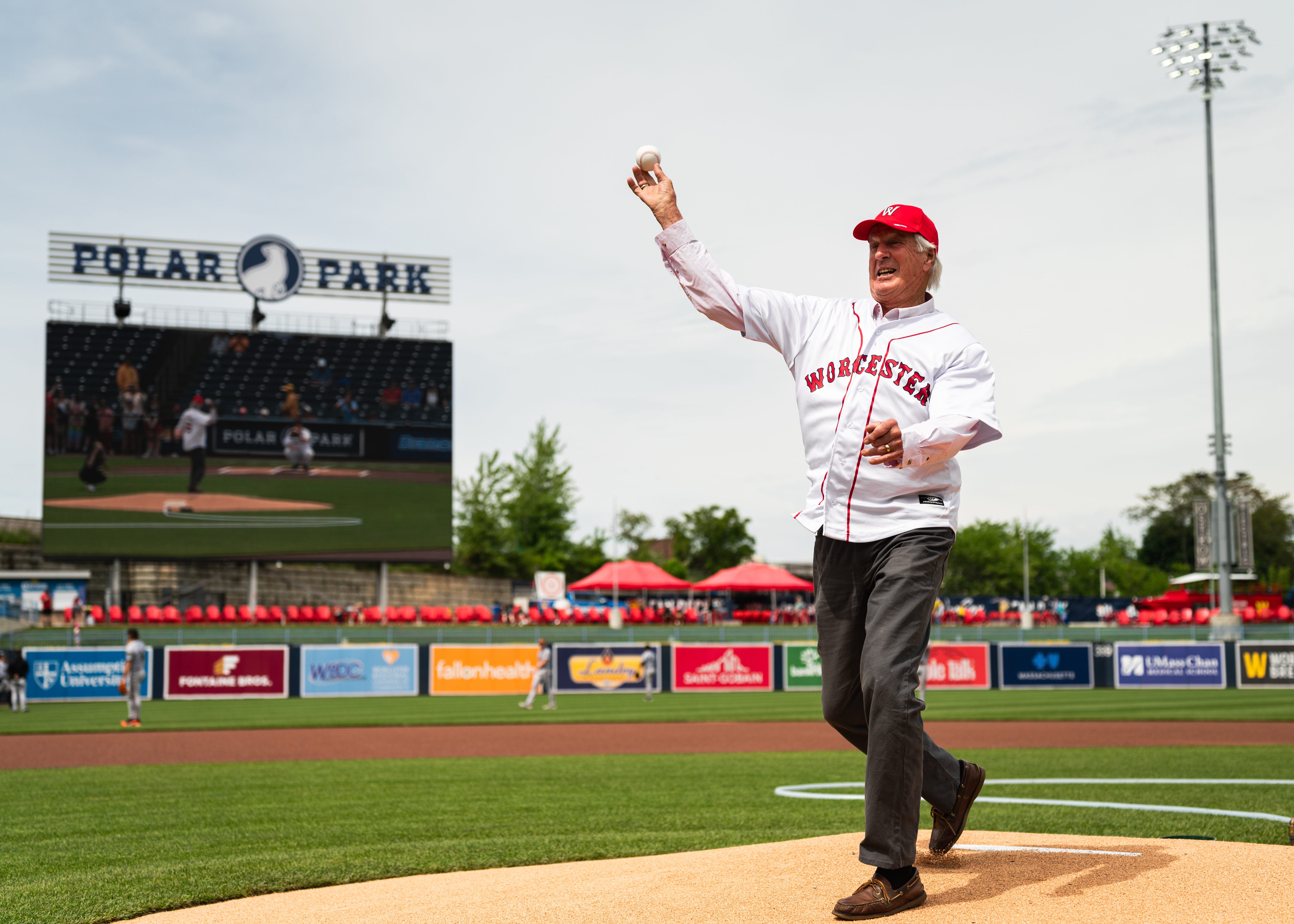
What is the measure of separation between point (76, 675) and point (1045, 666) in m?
24.5

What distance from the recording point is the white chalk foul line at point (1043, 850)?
468 centimetres

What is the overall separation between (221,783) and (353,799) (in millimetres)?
2316

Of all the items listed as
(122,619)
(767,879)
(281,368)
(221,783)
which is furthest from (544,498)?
(767,879)

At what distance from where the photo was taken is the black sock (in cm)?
388

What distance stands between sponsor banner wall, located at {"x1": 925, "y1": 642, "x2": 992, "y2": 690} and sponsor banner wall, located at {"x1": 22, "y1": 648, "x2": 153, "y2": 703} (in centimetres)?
1969

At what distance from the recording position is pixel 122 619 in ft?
145

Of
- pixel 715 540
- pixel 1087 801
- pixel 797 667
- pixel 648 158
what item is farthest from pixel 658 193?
pixel 715 540

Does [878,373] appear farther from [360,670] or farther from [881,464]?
[360,670]

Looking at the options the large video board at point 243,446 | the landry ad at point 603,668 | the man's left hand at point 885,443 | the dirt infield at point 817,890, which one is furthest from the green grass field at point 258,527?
the man's left hand at point 885,443

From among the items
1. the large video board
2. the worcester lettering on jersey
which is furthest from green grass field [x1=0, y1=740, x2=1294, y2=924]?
the large video board

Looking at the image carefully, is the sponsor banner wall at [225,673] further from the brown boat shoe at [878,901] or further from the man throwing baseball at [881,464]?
the brown boat shoe at [878,901]

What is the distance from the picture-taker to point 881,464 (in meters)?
3.73

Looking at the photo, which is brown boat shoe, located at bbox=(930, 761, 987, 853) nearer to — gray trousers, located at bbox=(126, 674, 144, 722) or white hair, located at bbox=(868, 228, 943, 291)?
white hair, located at bbox=(868, 228, 943, 291)

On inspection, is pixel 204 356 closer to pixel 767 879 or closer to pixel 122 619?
pixel 122 619
